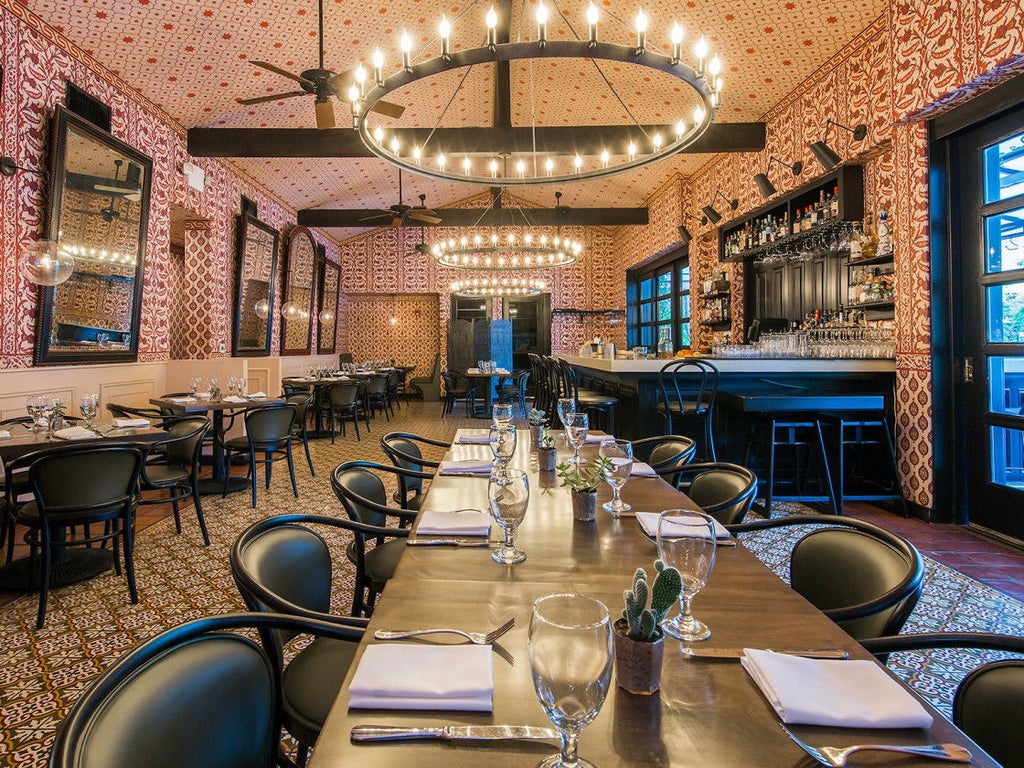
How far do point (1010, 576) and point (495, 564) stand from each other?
3386 mm

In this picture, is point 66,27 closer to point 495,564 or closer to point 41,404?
point 41,404

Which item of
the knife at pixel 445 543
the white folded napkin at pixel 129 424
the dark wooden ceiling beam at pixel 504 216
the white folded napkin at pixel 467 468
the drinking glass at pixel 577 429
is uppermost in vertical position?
the dark wooden ceiling beam at pixel 504 216

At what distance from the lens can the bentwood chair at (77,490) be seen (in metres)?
2.56

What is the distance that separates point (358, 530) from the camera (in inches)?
70.5

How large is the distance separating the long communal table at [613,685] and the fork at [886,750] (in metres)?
0.01

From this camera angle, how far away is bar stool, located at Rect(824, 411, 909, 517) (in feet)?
13.2

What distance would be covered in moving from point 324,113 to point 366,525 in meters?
3.62

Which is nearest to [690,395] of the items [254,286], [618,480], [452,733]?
[618,480]

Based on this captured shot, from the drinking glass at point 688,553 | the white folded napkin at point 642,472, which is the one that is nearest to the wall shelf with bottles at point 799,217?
the white folded napkin at point 642,472

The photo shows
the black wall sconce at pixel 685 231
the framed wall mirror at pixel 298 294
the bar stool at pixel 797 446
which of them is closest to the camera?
the bar stool at pixel 797 446

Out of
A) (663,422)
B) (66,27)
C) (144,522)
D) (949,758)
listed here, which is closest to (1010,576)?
(663,422)

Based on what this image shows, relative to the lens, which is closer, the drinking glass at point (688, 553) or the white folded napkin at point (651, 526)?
the drinking glass at point (688, 553)

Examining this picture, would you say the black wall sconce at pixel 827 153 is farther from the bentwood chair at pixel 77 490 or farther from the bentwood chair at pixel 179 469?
the bentwood chair at pixel 77 490

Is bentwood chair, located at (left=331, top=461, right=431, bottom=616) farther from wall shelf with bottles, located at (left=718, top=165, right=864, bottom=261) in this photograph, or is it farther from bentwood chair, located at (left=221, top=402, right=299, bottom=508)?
wall shelf with bottles, located at (left=718, top=165, right=864, bottom=261)
